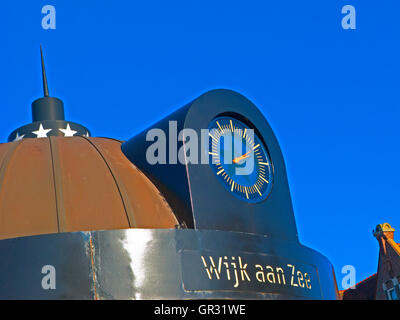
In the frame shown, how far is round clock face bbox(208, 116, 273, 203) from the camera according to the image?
1564 cm

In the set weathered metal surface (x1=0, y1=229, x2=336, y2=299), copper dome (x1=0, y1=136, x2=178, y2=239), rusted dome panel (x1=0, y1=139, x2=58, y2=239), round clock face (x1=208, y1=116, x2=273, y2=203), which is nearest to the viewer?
weathered metal surface (x1=0, y1=229, x2=336, y2=299)

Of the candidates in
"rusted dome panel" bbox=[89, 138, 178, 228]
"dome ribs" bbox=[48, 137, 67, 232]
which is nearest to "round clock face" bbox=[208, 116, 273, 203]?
"rusted dome panel" bbox=[89, 138, 178, 228]

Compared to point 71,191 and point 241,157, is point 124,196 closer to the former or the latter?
point 71,191

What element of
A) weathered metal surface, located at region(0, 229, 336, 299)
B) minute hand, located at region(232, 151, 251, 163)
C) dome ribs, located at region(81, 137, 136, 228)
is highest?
minute hand, located at region(232, 151, 251, 163)

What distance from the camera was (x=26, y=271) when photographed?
13102 millimetres

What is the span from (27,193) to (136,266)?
2.83 m

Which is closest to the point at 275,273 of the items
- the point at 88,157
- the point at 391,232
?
the point at 88,157

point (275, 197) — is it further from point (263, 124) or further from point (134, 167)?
point (134, 167)

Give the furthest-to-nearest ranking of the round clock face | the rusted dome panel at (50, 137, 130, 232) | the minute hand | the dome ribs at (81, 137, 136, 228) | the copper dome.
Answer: the minute hand → the round clock face → the dome ribs at (81, 137, 136, 228) → the rusted dome panel at (50, 137, 130, 232) → the copper dome

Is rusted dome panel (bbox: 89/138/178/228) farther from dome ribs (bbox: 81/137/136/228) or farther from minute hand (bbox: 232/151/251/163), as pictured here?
minute hand (bbox: 232/151/251/163)

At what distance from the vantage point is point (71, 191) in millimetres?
15117

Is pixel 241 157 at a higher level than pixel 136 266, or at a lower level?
higher

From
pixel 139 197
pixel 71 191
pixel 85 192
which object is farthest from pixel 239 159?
pixel 71 191
